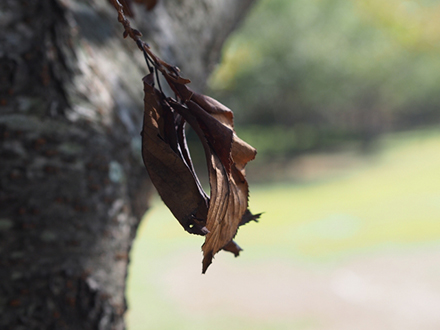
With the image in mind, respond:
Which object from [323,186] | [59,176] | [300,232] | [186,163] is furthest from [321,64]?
[186,163]

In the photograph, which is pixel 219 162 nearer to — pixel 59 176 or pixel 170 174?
pixel 170 174

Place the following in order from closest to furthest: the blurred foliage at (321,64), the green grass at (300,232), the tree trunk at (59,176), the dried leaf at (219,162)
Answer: the dried leaf at (219,162) < the tree trunk at (59,176) < the green grass at (300,232) < the blurred foliage at (321,64)

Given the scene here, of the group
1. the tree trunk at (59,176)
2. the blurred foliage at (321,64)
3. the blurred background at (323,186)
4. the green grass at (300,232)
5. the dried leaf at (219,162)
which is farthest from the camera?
the blurred foliage at (321,64)

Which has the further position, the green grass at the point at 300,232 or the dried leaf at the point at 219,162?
the green grass at the point at 300,232

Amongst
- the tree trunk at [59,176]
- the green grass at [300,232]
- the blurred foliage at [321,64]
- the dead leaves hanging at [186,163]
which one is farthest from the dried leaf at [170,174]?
the blurred foliage at [321,64]

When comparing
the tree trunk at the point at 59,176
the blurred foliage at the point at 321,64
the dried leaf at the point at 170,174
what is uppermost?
the blurred foliage at the point at 321,64

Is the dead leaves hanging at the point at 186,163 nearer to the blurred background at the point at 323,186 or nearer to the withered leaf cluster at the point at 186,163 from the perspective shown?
the withered leaf cluster at the point at 186,163
